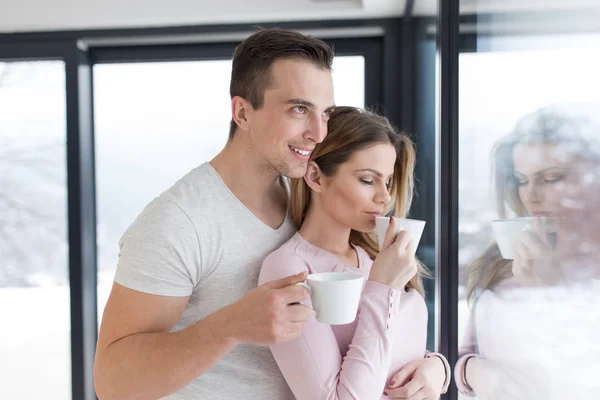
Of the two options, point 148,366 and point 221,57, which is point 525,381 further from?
point 221,57

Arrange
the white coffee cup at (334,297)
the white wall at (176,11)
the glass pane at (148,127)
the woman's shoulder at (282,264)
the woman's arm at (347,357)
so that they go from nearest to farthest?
the white coffee cup at (334,297), the woman's arm at (347,357), the woman's shoulder at (282,264), the white wall at (176,11), the glass pane at (148,127)

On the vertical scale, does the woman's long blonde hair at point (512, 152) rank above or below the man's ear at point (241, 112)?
below

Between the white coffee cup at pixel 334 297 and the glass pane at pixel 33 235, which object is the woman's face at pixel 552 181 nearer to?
the white coffee cup at pixel 334 297

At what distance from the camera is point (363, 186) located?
1.20m

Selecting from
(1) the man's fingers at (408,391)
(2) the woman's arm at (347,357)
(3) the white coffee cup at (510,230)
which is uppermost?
(3) the white coffee cup at (510,230)

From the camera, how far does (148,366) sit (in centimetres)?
101

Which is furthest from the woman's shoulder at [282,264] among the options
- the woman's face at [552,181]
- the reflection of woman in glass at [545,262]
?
the woman's face at [552,181]

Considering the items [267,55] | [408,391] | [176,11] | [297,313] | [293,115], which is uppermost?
[176,11]

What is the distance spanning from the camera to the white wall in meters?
2.29

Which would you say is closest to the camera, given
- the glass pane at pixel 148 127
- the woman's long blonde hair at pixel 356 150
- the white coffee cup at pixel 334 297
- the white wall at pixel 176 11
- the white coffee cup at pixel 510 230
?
the white coffee cup at pixel 510 230

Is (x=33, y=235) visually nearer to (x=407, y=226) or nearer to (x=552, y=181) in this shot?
(x=407, y=226)

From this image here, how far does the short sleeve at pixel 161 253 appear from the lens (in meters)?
1.05

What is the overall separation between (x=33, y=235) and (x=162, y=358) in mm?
2047

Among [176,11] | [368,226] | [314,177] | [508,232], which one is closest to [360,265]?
[368,226]
